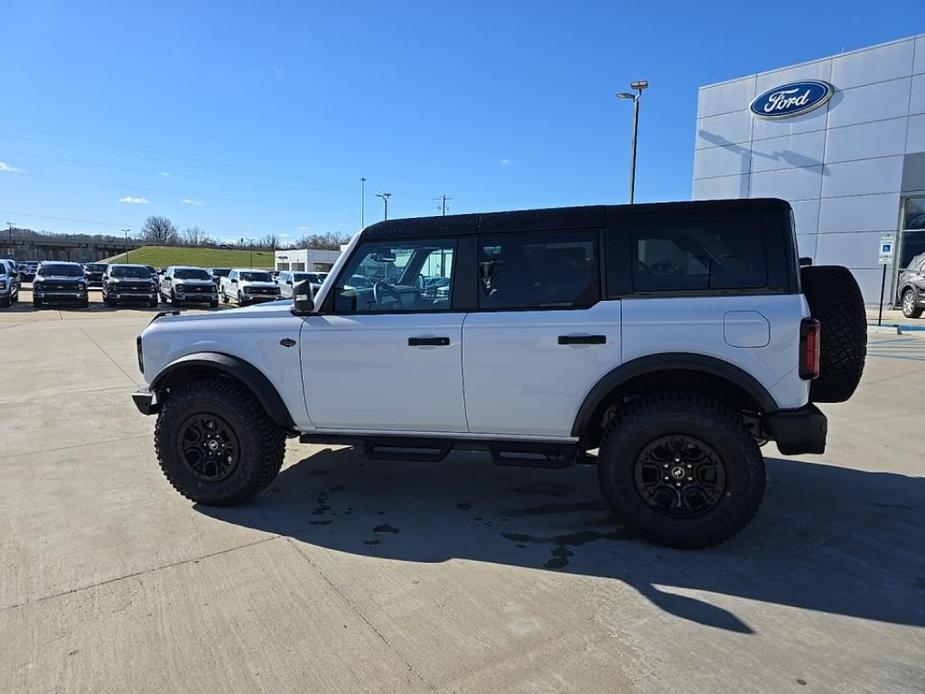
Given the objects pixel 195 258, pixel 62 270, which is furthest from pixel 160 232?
pixel 62 270

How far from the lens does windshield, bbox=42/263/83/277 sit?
78.3ft

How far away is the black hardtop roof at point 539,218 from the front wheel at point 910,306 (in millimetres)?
18670

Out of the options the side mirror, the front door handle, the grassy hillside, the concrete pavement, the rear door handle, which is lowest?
the concrete pavement

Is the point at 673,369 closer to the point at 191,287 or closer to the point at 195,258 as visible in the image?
the point at 191,287

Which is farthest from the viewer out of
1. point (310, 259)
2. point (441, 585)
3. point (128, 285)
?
point (310, 259)

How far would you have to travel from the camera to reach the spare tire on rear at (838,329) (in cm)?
350

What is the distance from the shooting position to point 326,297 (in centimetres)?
400

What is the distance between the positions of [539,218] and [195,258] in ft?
363

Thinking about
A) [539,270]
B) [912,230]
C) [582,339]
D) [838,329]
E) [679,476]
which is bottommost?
[679,476]

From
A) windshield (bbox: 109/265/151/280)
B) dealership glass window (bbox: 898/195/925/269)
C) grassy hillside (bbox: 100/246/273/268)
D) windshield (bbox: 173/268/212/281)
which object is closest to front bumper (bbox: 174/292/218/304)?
windshield (bbox: 173/268/212/281)

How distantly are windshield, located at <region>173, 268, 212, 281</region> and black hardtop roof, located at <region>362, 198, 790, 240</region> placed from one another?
2476 centimetres

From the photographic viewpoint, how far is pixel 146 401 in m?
4.25

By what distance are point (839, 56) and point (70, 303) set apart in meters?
33.3

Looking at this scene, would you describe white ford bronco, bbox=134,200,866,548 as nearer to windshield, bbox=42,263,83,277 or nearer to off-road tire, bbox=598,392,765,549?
off-road tire, bbox=598,392,765,549
